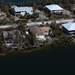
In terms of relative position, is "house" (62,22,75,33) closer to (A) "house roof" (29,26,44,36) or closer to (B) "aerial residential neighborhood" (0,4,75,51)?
(B) "aerial residential neighborhood" (0,4,75,51)

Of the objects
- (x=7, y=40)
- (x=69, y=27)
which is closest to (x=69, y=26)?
(x=69, y=27)

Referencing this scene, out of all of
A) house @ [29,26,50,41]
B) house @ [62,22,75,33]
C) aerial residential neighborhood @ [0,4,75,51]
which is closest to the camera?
aerial residential neighborhood @ [0,4,75,51]

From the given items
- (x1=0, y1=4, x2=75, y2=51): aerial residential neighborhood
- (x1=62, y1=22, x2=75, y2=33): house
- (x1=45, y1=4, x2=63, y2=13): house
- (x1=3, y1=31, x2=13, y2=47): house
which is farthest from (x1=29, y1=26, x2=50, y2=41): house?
(x1=45, y1=4, x2=63, y2=13): house

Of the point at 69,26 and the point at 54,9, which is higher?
the point at 54,9

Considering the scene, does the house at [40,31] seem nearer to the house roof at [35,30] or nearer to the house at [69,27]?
the house roof at [35,30]

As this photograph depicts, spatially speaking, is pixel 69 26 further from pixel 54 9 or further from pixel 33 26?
pixel 54 9

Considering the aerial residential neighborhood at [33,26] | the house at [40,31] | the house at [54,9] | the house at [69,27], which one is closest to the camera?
the aerial residential neighborhood at [33,26]

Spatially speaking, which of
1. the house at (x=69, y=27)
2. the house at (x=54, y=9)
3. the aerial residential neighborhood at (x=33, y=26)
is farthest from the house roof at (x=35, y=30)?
the house at (x=54, y=9)

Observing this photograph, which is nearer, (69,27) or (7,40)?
(7,40)

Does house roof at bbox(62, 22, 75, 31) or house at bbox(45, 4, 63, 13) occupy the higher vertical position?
house at bbox(45, 4, 63, 13)
